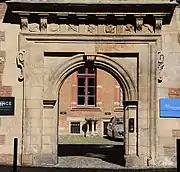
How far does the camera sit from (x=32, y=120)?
13.5 metres

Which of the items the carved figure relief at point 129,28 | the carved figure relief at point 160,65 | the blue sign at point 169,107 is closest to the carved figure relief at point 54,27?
the carved figure relief at point 129,28

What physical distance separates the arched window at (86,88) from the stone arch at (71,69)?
53.2ft

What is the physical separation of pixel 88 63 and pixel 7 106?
2354mm

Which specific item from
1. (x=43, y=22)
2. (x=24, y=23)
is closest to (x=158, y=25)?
(x=43, y=22)

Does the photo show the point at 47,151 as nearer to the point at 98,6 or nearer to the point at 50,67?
the point at 50,67

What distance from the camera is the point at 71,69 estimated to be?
13.7 metres

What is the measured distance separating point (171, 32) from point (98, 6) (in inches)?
78.4

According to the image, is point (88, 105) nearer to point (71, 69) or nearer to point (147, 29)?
point (71, 69)

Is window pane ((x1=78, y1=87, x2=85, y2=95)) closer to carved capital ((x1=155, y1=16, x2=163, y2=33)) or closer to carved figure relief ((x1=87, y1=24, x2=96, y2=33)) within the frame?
carved figure relief ((x1=87, y1=24, x2=96, y2=33))

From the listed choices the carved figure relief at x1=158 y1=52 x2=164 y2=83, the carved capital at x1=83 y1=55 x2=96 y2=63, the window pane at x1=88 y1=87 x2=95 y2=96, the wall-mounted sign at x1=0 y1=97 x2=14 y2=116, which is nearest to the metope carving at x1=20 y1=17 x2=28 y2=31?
the carved capital at x1=83 y1=55 x2=96 y2=63

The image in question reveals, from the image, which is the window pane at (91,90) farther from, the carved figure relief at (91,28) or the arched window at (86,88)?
the carved figure relief at (91,28)

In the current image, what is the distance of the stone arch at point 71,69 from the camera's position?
1363 centimetres

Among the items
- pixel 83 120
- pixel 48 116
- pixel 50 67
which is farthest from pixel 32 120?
pixel 83 120

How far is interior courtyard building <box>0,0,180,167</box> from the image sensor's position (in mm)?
13406
